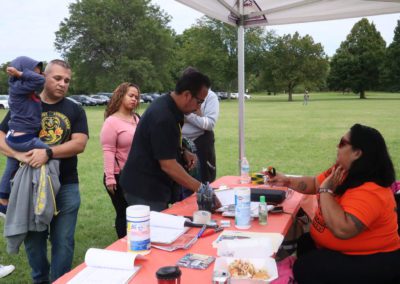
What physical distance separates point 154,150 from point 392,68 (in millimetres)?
52372

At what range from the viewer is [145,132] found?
8.47 feet

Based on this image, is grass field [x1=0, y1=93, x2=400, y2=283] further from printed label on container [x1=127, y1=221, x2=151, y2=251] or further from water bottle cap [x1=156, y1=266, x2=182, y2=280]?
water bottle cap [x1=156, y1=266, x2=182, y2=280]

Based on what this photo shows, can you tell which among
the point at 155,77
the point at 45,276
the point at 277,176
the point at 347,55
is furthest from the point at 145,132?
the point at 347,55

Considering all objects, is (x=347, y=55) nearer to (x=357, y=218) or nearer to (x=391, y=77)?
(x=391, y=77)

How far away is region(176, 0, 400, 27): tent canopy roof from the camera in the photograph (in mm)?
3906

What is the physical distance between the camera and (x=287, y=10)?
4215mm

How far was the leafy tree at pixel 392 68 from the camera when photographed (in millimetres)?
47350

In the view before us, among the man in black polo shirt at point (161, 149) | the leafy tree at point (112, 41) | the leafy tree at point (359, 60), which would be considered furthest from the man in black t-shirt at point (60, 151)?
the leafy tree at point (359, 60)

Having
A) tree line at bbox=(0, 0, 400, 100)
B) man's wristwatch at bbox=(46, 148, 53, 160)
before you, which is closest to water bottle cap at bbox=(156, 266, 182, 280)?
man's wristwatch at bbox=(46, 148, 53, 160)

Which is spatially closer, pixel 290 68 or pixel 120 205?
pixel 120 205

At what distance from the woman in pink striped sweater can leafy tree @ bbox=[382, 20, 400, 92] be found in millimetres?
50575

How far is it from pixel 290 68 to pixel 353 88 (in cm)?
899

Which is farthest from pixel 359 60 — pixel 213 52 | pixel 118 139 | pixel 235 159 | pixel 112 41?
pixel 118 139

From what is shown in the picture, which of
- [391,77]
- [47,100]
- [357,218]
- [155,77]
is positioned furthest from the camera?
[391,77]
